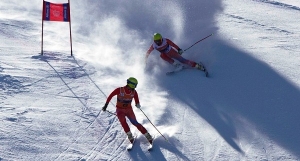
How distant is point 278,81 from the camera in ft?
46.1

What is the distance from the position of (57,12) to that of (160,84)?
179 inches

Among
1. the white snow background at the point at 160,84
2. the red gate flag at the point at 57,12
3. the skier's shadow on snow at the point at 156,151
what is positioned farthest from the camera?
the red gate flag at the point at 57,12

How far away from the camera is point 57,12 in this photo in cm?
1605

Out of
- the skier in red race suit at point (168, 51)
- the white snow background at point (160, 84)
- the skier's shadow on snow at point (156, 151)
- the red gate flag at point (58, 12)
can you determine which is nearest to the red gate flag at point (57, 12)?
the red gate flag at point (58, 12)

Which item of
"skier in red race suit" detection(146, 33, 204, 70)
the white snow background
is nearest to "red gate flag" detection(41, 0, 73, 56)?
the white snow background

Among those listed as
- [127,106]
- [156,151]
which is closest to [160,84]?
[127,106]

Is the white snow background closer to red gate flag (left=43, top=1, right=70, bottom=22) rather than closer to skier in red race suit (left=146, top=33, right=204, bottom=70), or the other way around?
skier in red race suit (left=146, top=33, right=204, bottom=70)

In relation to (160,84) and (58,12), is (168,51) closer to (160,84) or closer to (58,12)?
(160,84)

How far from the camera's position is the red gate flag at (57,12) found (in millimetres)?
15938

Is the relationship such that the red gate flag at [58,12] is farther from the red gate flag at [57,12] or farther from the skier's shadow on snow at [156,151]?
the skier's shadow on snow at [156,151]

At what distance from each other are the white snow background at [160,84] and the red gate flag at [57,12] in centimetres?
136

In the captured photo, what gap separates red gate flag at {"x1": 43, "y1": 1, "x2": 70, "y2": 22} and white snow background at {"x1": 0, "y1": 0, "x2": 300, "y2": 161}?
136 cm

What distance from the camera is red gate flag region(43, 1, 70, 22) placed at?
1594 centimetres

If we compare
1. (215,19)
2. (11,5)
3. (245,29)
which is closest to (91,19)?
(11,5)
